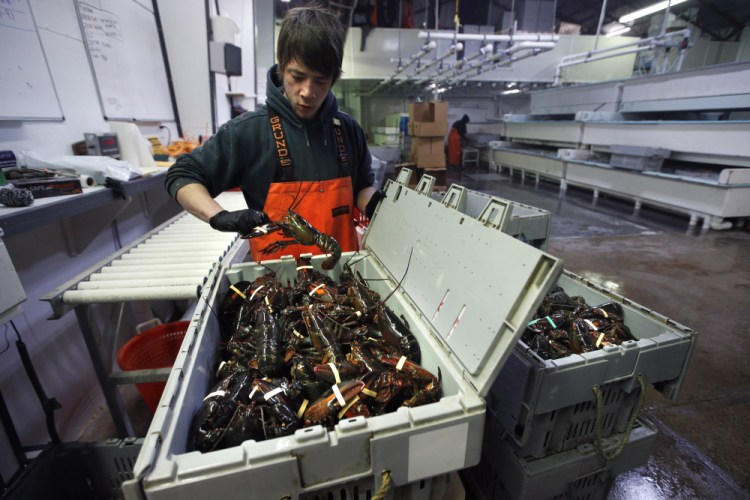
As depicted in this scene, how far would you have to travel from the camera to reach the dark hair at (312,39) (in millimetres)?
1376

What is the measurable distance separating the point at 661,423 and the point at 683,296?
205 cm

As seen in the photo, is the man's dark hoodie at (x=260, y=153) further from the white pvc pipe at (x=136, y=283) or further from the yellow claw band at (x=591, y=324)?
the yellow claw band at (x=591, y=324)

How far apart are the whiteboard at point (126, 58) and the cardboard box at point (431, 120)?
4402 mm

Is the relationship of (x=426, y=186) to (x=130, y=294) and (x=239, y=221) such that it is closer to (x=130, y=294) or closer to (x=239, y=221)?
(x=239, y=221)

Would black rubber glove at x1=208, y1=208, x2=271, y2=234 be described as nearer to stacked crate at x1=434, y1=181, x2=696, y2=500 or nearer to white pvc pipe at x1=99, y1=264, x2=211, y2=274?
white pvc pipe at x1=99, y1=264, x2=211, y2=274

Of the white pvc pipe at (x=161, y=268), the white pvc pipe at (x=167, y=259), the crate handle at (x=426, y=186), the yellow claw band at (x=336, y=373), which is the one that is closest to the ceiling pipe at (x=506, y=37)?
the crate handle at (x=426, y=186)

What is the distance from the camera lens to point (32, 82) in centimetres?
207

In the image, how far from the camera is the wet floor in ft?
5.67

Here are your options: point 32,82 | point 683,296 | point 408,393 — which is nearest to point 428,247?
point 408,393

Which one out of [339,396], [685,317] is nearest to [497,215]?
[339,396]

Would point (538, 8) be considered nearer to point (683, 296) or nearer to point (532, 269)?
point (683, 296)

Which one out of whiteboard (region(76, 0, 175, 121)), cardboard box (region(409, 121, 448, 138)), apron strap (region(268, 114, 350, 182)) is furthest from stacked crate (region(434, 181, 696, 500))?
cardboard box (region(409, 121, 448, 138))

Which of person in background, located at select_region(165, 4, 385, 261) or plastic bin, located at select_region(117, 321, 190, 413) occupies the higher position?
person in background, located at select_region(165, 4, 385, 261)

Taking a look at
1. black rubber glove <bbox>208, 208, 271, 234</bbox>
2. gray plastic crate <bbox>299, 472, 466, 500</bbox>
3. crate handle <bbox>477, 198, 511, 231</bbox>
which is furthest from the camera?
black rubber glove <bbox>208, 208, 271, 234</bbox>
